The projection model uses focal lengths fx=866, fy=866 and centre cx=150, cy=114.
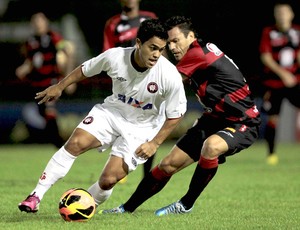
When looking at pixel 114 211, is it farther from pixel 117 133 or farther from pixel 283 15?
pixel 283 15

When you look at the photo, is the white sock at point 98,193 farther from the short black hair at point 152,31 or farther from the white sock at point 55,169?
the short black hair at point 152,31

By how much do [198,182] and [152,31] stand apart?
1.36m

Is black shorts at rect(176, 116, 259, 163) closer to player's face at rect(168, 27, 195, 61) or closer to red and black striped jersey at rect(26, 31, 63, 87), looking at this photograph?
player's face at rect(168, 27, 195, 61)

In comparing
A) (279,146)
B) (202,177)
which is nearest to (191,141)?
(202,177)

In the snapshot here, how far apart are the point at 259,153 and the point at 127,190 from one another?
6380 millimetres

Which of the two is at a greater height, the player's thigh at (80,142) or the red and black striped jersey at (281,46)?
the player's thigh at (80,142)

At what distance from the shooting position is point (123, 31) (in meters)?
10.6

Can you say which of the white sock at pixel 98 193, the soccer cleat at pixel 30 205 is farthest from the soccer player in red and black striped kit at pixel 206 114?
the soccer cleat at pixel 30 205

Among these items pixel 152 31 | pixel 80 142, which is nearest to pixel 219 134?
pixel 152 31

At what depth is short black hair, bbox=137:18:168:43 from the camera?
695 cm

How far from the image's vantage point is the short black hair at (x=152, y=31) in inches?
273

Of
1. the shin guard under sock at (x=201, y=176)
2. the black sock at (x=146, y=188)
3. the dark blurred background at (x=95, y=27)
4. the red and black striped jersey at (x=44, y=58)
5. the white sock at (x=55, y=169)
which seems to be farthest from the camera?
the dark blurred background at (x=95, y=27)

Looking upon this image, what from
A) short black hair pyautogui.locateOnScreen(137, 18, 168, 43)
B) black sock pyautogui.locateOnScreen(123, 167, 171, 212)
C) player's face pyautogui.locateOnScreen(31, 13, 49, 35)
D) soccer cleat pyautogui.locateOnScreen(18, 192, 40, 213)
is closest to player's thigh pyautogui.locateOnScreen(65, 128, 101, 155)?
soccer cleat pyautogui.locateOnScreen(18, 192, 40, 213)

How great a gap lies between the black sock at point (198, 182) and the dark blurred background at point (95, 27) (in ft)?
32.7
